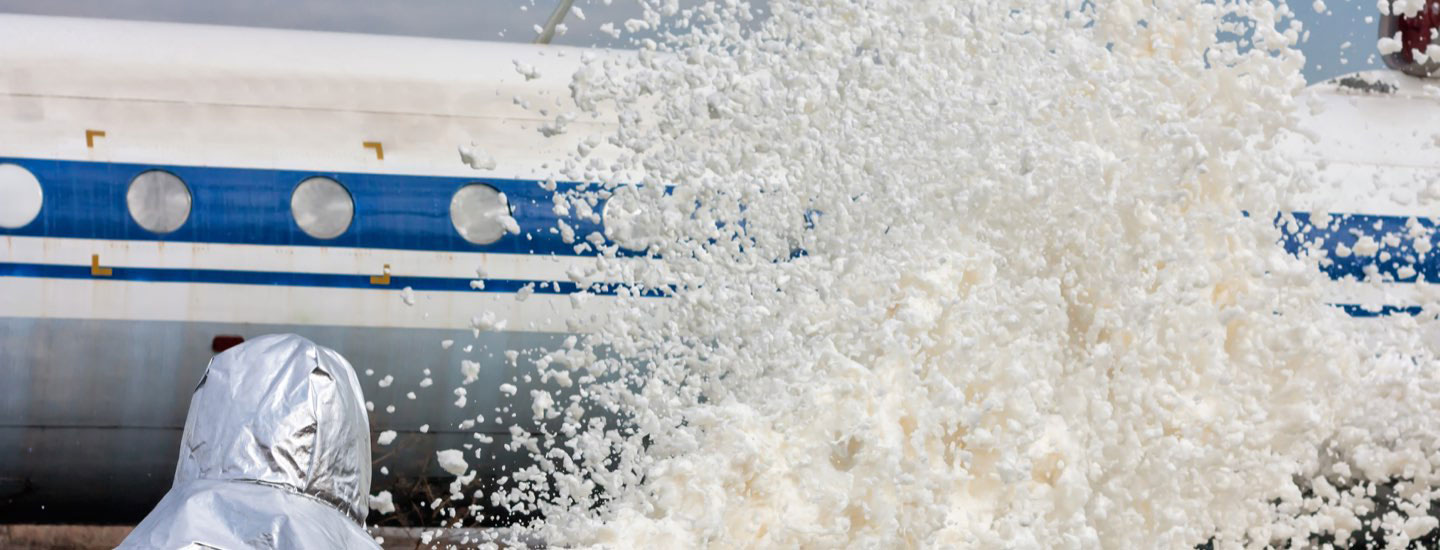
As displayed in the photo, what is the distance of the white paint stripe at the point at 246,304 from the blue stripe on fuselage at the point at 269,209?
7.3 inches

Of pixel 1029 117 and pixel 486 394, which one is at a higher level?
pixel 1029 117

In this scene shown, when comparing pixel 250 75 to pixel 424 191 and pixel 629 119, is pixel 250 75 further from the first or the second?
pixel 629 119

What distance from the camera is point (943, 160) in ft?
10.1

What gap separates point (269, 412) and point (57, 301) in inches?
151

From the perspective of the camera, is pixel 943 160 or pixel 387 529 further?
pixel 387 529

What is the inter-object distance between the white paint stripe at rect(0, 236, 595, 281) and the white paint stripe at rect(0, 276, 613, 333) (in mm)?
78

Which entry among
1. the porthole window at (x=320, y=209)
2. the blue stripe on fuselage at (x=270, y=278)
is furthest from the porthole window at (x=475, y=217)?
the porthole window at (x=320, y=209)

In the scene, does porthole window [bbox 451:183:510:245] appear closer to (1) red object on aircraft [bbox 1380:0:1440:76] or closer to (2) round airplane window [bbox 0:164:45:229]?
(2) round airplane window [bbox 0:164:45:229]

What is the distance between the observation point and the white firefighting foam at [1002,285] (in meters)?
2.73

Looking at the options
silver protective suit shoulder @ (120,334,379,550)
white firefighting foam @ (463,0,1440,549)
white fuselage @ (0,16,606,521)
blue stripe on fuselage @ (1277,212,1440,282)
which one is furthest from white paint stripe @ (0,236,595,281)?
silver protective suit shoulder @ (120,334,379,550)

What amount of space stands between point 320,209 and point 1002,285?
331 cm

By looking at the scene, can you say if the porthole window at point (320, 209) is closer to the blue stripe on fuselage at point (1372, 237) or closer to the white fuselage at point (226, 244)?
the white fuselage at point (226, 244)

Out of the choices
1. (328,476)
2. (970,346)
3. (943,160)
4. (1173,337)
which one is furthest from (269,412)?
(1173,337)

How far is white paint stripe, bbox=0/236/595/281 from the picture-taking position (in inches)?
208
